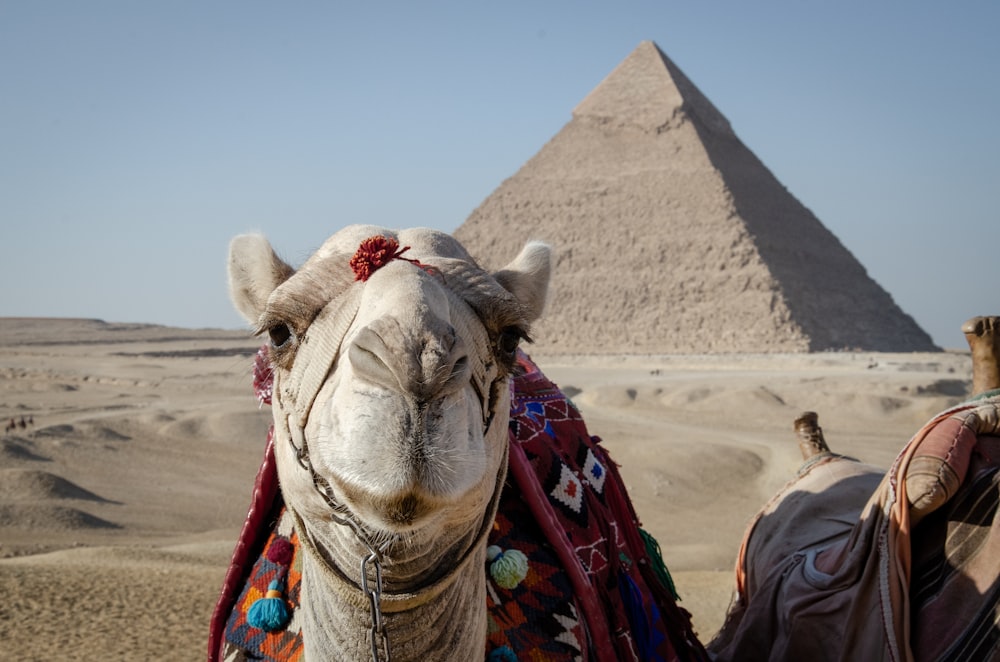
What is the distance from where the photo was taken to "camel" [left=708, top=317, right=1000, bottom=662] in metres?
2.15

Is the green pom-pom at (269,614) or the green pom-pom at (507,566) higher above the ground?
the green pom-pom at (507,566)

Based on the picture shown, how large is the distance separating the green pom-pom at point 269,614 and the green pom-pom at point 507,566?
0.43m

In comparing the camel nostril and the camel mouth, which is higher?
the camel nostril

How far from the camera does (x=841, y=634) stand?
7.99ft

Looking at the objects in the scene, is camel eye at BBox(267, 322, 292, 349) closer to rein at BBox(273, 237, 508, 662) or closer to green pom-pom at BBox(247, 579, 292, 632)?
rein at BBox(273, 237, 508, 662)

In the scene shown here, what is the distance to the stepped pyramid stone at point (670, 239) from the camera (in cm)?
9262

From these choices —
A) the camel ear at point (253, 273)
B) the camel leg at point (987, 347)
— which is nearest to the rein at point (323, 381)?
the camel ear at point (253, 273)

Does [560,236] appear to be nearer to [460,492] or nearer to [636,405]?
[636,405]

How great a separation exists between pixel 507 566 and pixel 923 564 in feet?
3.30

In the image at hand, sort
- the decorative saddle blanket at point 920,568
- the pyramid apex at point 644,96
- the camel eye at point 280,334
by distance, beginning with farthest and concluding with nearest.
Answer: the pyramid apex at point 644,96 < the decorative saddle blanket at point 920,568 < the camel eye at point 280,334

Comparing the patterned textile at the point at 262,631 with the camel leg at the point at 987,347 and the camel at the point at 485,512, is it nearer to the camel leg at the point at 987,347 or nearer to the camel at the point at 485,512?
the camel at the point at 485,512

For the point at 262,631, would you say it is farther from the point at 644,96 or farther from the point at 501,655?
the point at 644,96

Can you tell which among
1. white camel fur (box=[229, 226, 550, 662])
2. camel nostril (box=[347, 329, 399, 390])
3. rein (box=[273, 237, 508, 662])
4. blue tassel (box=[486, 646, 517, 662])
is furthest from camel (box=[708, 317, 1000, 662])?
camel nostril (box=[347, 329, 399, 390])

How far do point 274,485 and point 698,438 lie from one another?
17488 mm
